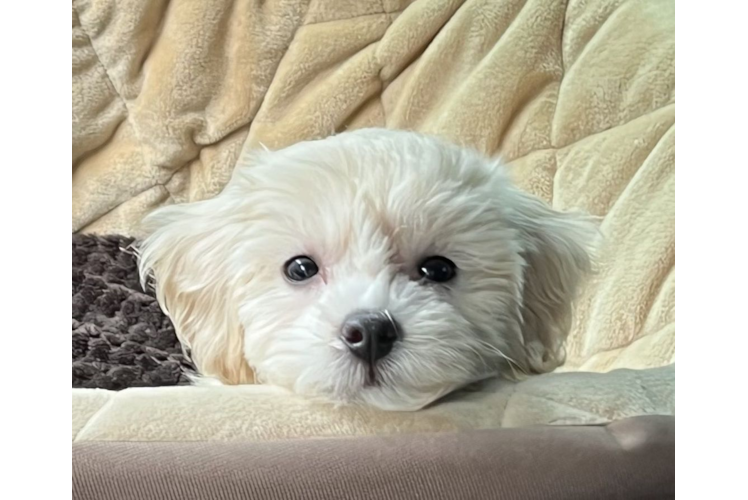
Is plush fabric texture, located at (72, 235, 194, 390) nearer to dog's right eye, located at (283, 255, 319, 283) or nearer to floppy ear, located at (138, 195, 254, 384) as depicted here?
floppy ear, located at (138, 195, 254, 384)

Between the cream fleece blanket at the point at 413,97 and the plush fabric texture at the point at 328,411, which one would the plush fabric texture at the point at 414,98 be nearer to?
the cream fleece blanket at the point at 413,97

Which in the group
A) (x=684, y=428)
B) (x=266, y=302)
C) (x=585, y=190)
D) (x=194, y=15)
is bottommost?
(x=684, y=428)

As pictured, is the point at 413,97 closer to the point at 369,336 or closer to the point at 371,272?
the point at 371,272

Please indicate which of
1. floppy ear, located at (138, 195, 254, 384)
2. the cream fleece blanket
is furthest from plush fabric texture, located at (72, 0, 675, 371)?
floppy ear, located at (138, 195, 254, 384)

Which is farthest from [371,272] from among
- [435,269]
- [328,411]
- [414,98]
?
[414,98]

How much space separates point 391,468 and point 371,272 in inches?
11.6

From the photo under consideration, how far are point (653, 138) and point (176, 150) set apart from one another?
0.70m

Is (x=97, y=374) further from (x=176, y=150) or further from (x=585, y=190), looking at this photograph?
(x=585, y=190)

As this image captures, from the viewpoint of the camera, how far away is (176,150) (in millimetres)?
1245

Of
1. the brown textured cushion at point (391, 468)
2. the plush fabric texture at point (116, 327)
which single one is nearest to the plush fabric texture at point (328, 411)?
the brown textured cushion at point (391, 468)

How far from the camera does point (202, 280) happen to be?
1.01 metres

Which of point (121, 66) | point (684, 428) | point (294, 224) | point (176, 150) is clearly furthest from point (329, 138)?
point (684, 428)

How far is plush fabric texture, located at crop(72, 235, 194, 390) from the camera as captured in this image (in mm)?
1018

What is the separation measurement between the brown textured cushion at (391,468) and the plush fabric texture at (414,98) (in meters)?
0.30
